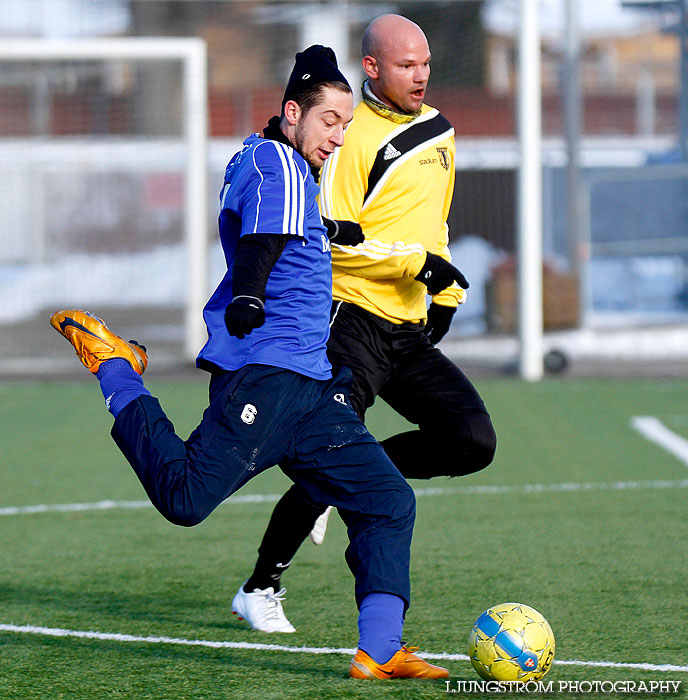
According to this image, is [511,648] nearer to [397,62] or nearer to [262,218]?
[262,218]

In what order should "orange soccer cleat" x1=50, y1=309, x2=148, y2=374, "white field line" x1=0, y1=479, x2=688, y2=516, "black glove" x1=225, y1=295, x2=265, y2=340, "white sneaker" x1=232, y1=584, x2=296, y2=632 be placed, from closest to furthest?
"black glove" x1=225, y1=295, x2=265, y2=340 < "orange soccer cleat" x1=50, y1=309, x2=148, y2=374 < "white sneaker" x1=232, y1=584, x2=296, y2=632 < "white field line" x1=0, y1=479, x2=688, y2=516

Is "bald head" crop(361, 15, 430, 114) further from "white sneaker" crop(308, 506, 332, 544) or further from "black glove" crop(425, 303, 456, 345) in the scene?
"white sneaker" crop(308, 506, 332, 544)

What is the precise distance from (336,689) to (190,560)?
89.8 inches

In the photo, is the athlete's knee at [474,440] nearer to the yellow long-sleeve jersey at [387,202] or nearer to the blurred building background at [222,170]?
the yellow long-sleeve jersey at [387,202]

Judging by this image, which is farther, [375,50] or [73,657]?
[375,50]

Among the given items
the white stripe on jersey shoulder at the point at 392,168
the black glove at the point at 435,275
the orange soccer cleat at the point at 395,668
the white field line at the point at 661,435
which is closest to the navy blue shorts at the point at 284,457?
the orange soccer cleat at the point at 395,668

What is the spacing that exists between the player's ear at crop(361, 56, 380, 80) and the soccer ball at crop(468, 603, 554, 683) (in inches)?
84.6

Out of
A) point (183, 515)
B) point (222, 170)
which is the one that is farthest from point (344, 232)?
point (222, 170)

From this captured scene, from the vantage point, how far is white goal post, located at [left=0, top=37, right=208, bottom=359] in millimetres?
14609

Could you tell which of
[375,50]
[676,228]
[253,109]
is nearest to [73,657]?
[375,50]

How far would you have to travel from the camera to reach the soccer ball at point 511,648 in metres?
4.01

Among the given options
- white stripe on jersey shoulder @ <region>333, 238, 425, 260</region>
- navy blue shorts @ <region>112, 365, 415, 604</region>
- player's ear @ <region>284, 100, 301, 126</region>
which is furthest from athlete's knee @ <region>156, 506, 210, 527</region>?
white stripe on jersey shoulder @ <region>333, 238, 425, 260</region>

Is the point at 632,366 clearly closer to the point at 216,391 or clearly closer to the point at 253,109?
the point at 253,109

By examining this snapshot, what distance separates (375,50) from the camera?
509cm
